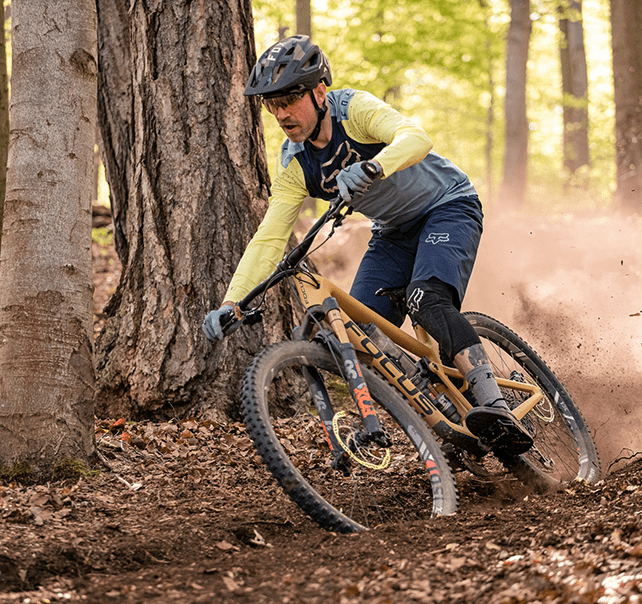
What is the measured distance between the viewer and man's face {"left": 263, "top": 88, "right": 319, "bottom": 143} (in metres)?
3.62

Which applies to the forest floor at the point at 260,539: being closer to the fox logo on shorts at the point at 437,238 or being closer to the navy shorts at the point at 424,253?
the navy shorts at the point at 424,253

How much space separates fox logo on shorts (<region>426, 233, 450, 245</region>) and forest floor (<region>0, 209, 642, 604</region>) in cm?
154

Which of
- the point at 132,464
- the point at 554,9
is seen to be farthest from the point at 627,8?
the point at 132,464

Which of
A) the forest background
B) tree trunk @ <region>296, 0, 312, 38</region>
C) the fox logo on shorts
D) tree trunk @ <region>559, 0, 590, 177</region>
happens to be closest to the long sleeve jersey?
the fox logo on shorts

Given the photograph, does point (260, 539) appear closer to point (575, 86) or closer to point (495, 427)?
point (495, 427)

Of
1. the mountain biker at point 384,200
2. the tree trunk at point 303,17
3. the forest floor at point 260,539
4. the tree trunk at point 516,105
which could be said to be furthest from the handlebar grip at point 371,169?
the tree trunk at point 516,105

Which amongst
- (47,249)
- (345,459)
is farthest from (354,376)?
(47,249)

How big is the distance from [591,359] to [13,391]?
503cm

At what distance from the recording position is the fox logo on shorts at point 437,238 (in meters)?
3.98

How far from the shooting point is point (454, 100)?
1176 inches

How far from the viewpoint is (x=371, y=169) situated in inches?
128

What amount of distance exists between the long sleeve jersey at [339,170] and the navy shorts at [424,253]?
0.10 m

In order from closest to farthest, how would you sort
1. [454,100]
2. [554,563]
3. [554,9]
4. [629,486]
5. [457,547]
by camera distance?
[554,563] < [457,547] < [629,486] < [554,9] < [454,100]

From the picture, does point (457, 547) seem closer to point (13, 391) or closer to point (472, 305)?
point (13, 391)
